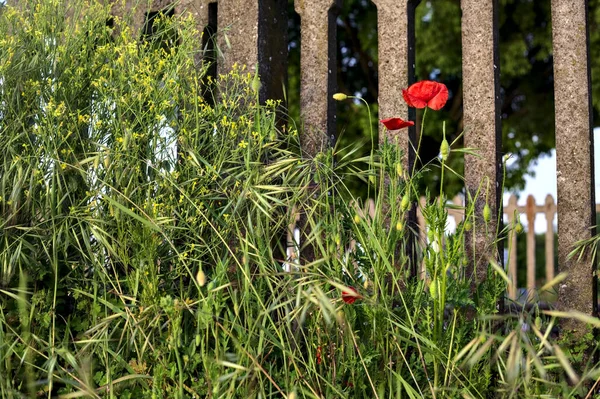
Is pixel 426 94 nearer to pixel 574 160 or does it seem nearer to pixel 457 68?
pixel 574 160

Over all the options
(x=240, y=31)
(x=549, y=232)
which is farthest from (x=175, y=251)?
(x=549, y=232)

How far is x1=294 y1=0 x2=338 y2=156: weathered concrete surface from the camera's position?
2.98m

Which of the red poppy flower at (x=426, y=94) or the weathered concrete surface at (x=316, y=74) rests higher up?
the weathered concrete surface at (x=316, y=74)

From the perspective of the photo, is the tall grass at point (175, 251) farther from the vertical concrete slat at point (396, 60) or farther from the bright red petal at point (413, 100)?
the vertical concrete slat at point (396, 60)

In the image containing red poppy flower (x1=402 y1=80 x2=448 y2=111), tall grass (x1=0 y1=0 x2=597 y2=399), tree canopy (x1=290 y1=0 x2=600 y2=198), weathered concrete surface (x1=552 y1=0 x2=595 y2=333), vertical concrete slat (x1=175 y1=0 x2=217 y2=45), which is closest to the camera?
tall grass (x1=0 y1=0 x2=597 y2=399)

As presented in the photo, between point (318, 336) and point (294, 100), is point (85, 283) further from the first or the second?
point (294, 100)

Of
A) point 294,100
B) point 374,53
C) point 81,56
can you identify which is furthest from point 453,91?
point 81,56

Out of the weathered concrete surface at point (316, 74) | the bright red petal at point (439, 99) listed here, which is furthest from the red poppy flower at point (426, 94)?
the weathered concrete surface at point (316, 74)

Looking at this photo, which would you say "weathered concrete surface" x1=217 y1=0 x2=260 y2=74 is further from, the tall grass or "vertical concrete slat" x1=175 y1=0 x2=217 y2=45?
the tall grass

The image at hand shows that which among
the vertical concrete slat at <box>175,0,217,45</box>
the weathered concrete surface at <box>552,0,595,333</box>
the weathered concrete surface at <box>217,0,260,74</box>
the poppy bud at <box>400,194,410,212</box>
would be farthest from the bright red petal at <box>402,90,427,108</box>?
the vertical concrete slat at <box>175,0,217,45</box>

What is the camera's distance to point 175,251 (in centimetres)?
206

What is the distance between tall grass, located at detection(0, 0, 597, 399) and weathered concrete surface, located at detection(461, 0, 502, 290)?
0.33 meters

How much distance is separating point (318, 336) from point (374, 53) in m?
7.10

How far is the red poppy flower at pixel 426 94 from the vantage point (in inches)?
85.9
